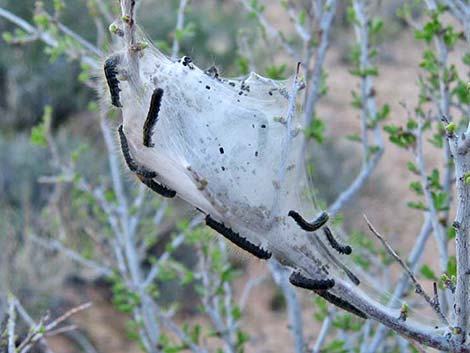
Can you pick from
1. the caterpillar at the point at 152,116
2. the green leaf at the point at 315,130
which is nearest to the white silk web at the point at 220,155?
the caterpillar at the point at 152,116

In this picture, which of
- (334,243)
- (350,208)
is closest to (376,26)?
(334,243)

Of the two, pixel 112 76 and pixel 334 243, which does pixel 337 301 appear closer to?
pixel 334 243

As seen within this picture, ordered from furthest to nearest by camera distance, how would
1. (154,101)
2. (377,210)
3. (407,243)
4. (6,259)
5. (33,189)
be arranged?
(377,210), (407,243), (33,189), (6,259), (154,101)

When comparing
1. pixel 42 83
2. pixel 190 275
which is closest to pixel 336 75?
pixel 42 83

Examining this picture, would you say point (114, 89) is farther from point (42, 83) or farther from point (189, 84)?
point (42, 83)

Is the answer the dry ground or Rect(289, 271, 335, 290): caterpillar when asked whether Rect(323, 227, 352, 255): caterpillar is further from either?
the dry ground

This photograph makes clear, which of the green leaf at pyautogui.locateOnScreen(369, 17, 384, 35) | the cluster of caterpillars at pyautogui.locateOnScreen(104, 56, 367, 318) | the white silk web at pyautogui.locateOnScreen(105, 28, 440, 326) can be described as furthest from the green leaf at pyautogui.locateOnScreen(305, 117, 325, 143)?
the cluster of caterpillars at pyautogui.locateOnScreen(104, 56, 367, 318)
